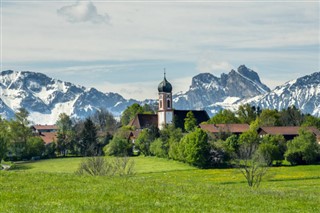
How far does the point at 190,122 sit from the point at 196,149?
5575cm

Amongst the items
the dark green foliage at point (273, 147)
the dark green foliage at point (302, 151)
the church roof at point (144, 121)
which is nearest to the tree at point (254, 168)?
the dark green foliage at point (273, 147)

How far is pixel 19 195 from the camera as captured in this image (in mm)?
26203

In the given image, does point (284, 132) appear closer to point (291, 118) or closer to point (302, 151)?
point (302, 151)

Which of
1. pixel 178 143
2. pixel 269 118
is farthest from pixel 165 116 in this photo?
pixel 178 143

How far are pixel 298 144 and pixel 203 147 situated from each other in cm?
1850

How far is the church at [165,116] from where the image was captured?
176000 millimetres

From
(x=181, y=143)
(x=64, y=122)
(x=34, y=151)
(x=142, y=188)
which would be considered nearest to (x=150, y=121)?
(x=64, y=122)

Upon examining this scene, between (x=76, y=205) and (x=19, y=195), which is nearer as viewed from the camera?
(x=76, y=205)

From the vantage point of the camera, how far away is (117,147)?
141 meters

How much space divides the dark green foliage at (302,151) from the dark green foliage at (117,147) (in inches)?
1580

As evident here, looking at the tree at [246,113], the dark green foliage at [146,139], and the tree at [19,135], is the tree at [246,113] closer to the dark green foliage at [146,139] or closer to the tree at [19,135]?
the dark green foliage at [146,139]

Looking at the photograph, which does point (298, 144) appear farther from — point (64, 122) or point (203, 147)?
point (64, 122)

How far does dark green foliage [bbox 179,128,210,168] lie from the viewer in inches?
4380

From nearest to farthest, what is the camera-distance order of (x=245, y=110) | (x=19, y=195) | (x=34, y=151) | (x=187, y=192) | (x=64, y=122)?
(x=19, y=195) < (x=187, y=192) < (x=34, y=151) < (x=64, y=122) < (x=245, y=110)
